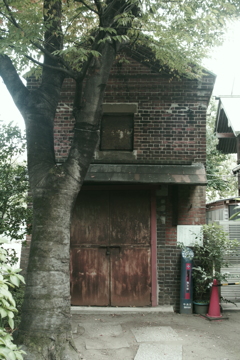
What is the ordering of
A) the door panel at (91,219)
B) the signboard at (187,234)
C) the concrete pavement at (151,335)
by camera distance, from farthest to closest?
the door panel at (91,219), the signboard at (187,234), the concrete pavement at (151,335)

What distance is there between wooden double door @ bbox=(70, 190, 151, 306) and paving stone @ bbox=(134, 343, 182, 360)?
2.61 metres

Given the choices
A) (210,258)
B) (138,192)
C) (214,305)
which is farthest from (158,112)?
(214,305)

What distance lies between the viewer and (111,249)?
28.3ft

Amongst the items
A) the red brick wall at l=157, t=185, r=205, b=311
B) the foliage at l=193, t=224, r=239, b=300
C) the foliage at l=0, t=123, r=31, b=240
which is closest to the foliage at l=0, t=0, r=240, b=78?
the foliage at l=0, t=123, r=31, b=240

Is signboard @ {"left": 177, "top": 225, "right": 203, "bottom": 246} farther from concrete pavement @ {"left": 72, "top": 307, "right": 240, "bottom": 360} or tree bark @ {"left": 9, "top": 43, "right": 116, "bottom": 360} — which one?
tree bark @ {"left": 9, "top": 43, "right": 116, "bottom": 360}

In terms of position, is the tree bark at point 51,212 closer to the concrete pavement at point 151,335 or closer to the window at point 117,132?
the concrete pavement at point 151,335

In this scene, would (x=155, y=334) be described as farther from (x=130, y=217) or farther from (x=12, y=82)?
(x=12, y=82)

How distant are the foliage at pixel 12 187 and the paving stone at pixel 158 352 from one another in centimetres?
323

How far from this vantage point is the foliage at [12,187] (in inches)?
287

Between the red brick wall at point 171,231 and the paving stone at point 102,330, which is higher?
the red brick wall at point 171,231

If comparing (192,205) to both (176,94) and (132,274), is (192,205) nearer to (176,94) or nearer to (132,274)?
(132,274)

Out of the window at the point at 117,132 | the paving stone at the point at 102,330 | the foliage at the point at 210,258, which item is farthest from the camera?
the window at the point at 117,132

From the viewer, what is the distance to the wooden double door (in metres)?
8.47

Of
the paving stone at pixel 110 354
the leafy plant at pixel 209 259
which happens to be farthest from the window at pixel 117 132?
the paving stone at pixel 110 354
